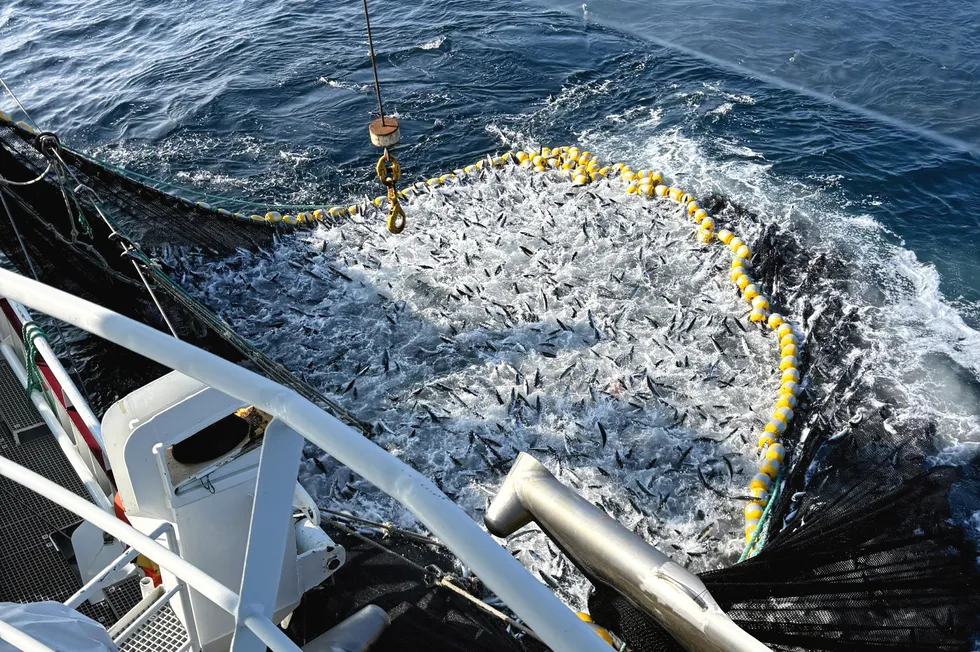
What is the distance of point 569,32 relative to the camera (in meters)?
20.9

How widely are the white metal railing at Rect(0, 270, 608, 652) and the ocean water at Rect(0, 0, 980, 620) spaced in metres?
5.00

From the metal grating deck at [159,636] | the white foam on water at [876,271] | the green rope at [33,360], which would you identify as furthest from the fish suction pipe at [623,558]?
the white foam on water at [876,271]

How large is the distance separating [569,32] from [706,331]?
13907mm

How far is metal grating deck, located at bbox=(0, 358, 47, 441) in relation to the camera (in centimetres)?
580

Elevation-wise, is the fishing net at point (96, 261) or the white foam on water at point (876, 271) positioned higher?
the fishing net at point (96, 261)

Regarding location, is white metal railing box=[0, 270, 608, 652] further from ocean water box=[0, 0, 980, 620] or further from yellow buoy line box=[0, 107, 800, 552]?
yellow buoy line box=[0, 107, 800, 552]

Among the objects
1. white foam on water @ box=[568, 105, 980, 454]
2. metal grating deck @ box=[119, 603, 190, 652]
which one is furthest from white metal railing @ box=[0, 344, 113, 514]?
white foam on water @ box=[568, 105, 980, 454]

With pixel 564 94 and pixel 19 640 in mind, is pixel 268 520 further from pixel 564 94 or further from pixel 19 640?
pixel 564 94

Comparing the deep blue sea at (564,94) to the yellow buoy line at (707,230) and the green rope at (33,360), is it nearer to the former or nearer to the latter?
the yellow buoy line at (707,230)

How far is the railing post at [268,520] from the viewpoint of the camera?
2.21 meters

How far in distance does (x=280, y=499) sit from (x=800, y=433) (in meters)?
7.40

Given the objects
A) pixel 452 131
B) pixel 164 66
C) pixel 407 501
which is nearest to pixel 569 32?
pixel 452 131

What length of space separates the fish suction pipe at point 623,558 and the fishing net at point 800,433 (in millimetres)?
752

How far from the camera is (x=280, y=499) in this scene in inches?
87.8
